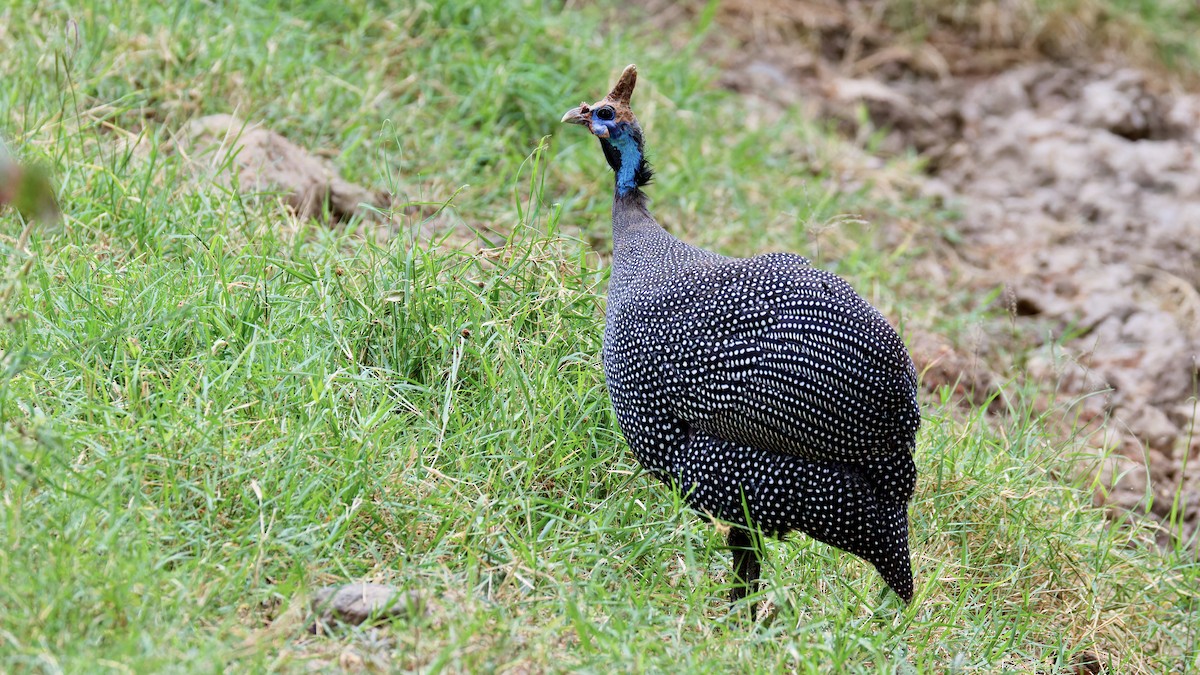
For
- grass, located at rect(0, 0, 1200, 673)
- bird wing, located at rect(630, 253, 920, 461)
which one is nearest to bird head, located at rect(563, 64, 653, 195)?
grass, located at rect(0, 0, 1200, 673)

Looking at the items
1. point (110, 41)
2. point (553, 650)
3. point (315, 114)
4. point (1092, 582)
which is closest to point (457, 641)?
point (553, 650)

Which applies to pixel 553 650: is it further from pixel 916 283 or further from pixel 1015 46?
pixel 1015 46

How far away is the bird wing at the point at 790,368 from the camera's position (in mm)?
3234

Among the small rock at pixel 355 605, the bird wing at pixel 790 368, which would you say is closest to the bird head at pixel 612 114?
the bird wing at pixel 790 368

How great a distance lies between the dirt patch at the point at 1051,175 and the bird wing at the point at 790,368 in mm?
1415

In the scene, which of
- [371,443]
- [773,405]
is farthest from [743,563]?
[371,443]

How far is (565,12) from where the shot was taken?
6402 mm

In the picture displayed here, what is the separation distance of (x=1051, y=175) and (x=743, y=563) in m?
4.22

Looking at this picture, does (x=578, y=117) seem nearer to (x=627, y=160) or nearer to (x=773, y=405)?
(x=627, y=160)

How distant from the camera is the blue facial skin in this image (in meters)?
3.81

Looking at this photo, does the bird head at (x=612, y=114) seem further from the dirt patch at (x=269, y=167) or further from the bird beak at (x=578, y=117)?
the dirt patch at (x=269, y=167)

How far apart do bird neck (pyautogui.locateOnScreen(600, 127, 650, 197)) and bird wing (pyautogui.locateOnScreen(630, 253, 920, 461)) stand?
2.03 ft

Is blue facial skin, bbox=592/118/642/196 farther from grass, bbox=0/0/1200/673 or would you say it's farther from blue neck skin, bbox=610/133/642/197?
grass, bbox=0/0/1200/673

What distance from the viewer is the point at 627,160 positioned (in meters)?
3.85
